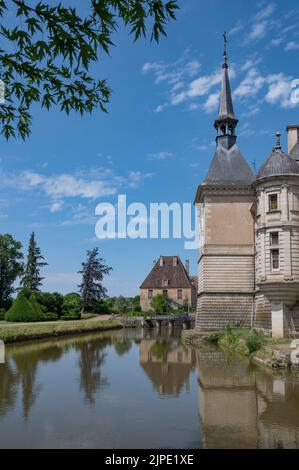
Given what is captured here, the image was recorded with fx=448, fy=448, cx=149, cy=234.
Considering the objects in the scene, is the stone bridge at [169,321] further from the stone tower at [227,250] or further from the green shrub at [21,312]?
the stone tower at [227,250]

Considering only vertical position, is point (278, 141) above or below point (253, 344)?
above

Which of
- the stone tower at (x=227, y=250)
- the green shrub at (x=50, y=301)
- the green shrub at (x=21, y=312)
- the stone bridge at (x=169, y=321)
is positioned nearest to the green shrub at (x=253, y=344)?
the stone tower at (x=227, y=250)

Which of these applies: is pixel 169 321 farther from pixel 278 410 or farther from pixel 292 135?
pixel 278 410

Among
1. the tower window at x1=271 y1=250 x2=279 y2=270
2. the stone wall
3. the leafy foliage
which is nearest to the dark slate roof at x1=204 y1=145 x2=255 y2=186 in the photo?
the stone wall

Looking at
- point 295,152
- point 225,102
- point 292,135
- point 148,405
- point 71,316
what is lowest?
point 71,316

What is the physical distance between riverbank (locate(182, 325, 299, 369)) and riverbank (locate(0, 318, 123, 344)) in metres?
10.3

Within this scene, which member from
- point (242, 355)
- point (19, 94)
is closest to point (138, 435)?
point (19, 94)

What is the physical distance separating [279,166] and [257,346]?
903 centimetres

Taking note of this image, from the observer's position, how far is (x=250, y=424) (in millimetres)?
8531

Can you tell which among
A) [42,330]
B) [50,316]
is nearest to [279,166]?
[42,330]

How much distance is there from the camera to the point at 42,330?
102 feet

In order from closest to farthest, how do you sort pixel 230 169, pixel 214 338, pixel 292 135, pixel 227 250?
pixel 214 338 → pixel 292 135 → pixel 227 250 → pixel 230 169

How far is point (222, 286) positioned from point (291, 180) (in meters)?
8.70
